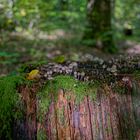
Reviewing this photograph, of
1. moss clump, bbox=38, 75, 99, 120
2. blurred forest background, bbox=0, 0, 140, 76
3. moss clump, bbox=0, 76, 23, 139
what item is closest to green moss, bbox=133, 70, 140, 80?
moss clump, bbox=38, 75, 99, 120

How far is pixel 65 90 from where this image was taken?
2.72m

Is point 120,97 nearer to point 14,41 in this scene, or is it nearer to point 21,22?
point 14,41

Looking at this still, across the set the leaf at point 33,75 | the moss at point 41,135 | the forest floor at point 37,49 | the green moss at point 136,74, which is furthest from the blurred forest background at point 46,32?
the moss at point 41,135

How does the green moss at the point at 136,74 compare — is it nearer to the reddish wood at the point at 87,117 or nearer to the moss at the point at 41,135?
the reddish wood at the point at 87,117

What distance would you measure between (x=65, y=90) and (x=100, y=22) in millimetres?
6597

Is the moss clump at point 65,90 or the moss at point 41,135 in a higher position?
the moss clump at point 65,90

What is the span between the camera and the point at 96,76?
284 cm

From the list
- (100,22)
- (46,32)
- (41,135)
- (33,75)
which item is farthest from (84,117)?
(46,32)

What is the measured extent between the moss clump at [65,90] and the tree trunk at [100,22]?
6.32m

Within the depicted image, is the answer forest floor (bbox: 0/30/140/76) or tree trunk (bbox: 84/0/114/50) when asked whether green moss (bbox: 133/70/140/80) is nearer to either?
forest floor (bbox: 0/30/140/76)

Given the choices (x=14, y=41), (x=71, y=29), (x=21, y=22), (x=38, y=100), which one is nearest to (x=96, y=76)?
(x=38, y=100)

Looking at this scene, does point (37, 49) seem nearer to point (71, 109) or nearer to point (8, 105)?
point (8, 105)

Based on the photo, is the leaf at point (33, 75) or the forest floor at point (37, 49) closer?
the leaf at point (33, 75)

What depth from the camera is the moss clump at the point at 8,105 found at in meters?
2.71
